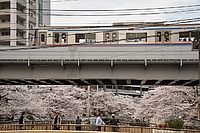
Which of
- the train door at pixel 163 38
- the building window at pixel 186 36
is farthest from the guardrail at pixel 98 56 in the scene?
the building window at pixel 186 36

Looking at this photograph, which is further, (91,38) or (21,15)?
(21,15)

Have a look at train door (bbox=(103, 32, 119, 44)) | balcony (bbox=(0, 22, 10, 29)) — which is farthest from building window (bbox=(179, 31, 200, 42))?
balcony (bbox=(0, 22, 10, 29))

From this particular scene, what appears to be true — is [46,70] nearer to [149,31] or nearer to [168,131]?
[149,31]

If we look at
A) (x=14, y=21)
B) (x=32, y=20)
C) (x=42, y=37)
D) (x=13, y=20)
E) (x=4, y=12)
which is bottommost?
(x=42, y=37)

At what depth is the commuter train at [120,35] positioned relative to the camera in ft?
100

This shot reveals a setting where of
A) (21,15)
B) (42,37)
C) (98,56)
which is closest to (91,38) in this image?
(42,37)

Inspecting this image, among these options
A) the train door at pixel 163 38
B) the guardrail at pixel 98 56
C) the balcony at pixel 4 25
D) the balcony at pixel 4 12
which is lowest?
the guardrail at pixel 98 56

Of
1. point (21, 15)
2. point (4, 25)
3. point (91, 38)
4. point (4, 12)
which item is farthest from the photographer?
point (21, 15)

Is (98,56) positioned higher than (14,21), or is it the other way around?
(14,21)

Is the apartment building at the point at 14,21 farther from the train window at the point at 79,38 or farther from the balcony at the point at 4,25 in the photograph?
the train window at the point at 79,38

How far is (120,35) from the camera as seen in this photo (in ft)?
103

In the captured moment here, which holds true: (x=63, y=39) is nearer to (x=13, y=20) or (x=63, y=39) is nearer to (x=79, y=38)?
(x=79, y=38)

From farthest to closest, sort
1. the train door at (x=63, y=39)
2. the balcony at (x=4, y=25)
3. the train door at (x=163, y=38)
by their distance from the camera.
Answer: the balcony at (x=4, y=25) < the train door at (x=63, y=39) < the train door at (x=163, y=38)

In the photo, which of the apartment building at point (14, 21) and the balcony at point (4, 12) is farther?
the apartment building at point (14, 21)
